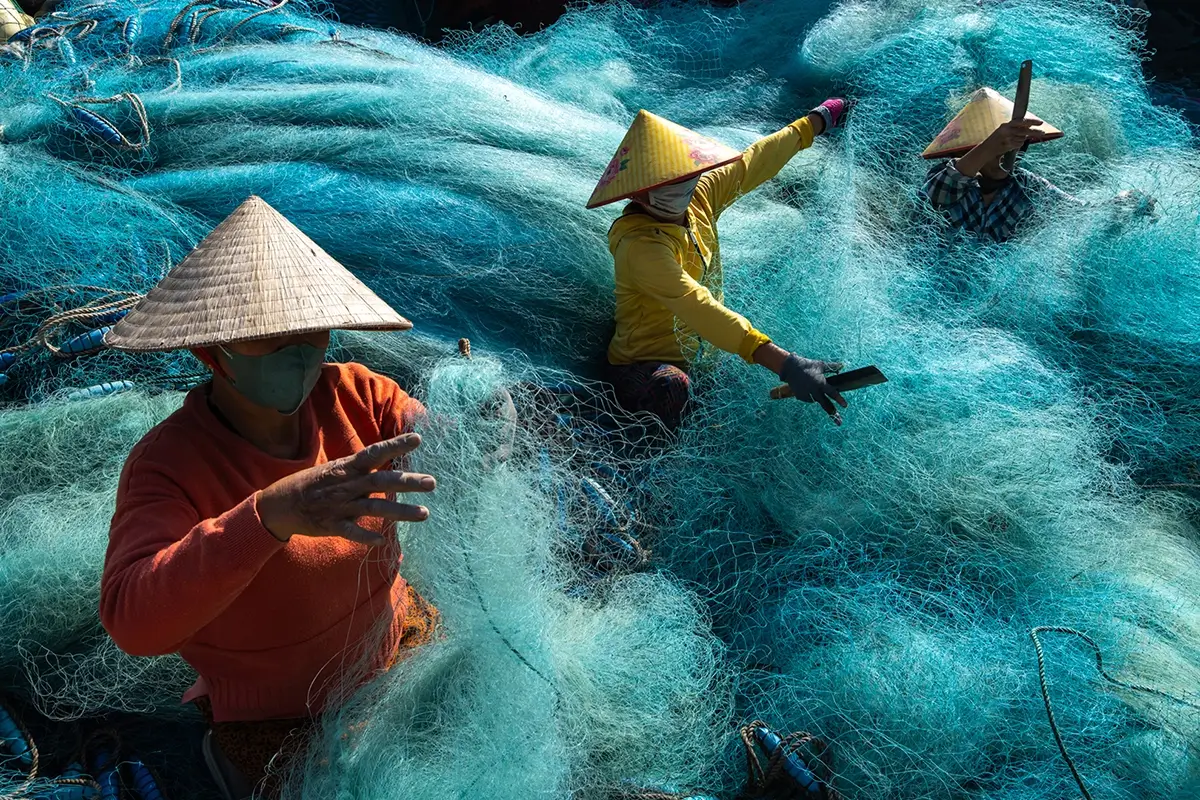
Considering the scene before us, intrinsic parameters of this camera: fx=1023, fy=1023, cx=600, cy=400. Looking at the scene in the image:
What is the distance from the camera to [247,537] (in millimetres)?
1809

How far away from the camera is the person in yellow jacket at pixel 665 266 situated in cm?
340

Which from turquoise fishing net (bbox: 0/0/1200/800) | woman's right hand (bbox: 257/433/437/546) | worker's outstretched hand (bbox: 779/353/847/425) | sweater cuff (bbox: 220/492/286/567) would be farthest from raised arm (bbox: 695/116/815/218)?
sweater cuff (bbox: 220/492/286/567)

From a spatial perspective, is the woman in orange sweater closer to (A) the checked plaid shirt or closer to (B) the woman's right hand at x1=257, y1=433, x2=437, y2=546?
(B) the woman's right hand at x1=257, y1=433, x2=437, y2=546

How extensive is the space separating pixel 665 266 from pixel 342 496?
1.90 metres

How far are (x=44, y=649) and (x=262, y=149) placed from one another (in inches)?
83.3

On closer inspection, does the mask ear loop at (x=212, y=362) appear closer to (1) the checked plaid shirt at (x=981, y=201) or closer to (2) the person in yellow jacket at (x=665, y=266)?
(2) the person in yellow jacket at (x=665, y=266)

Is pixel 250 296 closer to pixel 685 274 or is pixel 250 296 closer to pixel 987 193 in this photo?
pixel 685 274

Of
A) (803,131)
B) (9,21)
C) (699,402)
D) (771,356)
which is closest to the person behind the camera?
(771,356)

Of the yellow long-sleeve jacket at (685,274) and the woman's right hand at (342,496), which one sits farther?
the yellow long-sleeve jacket at (685,274)

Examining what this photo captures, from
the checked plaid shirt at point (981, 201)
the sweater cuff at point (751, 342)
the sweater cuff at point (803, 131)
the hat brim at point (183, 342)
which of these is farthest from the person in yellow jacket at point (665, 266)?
the hat brim at point (183, 342)

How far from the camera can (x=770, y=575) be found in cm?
298

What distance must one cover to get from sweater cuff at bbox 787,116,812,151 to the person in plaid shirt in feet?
1.73

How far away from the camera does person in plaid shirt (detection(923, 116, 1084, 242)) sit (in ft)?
13.3

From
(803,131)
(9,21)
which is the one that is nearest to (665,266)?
(803,131)
